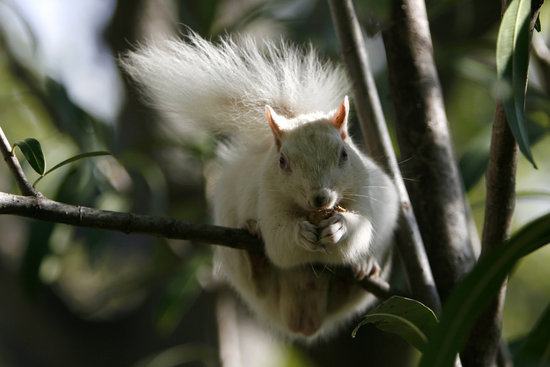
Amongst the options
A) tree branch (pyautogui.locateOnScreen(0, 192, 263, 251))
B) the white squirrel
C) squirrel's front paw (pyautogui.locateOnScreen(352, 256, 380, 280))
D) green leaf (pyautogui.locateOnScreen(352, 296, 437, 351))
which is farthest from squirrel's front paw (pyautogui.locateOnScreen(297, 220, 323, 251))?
green leaf (pyautogui.locateOnScreen(352, 296, 437, 351))

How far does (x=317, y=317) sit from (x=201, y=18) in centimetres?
156

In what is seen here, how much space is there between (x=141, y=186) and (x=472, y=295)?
302 cm

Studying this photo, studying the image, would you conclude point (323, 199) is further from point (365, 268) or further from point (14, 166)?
point (14, 166)

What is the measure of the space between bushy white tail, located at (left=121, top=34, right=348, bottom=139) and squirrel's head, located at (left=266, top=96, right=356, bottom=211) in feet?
0.60

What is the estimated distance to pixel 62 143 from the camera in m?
3.04

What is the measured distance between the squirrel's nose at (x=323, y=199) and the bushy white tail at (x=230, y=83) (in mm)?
566

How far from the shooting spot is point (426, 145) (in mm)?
1814

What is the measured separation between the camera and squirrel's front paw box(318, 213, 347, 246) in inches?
65.6

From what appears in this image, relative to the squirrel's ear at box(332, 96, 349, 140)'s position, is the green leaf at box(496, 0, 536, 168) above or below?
above

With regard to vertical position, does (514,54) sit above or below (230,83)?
above

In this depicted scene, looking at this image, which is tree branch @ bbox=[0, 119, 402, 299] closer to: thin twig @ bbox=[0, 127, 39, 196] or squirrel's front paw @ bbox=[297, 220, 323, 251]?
thin twig @ bbox=[0, 127, 39, 196]

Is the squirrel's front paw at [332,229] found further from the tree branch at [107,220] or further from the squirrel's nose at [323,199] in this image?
the tree branch at [107,220]

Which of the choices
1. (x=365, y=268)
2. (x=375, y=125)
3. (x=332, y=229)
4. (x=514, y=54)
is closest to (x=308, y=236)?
(x=332, y=229)

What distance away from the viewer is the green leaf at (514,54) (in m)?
1.19
